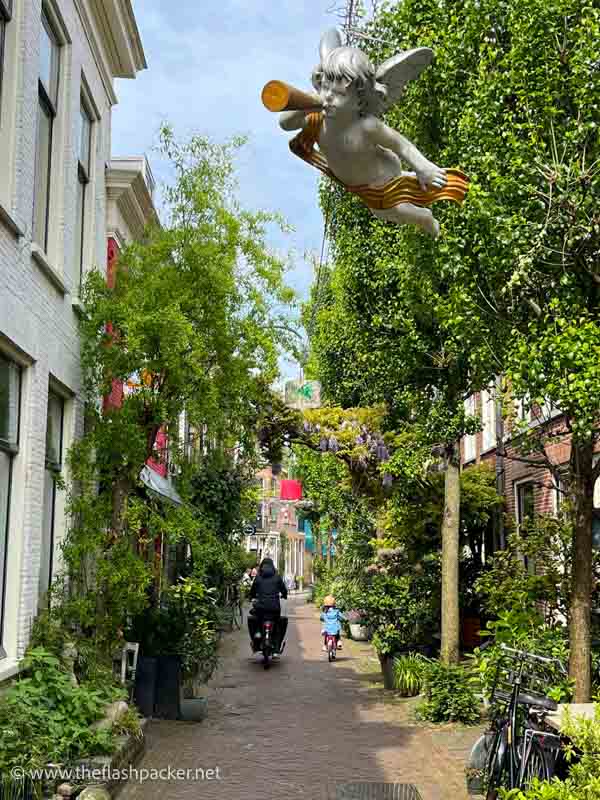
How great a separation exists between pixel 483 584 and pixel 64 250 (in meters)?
6.39

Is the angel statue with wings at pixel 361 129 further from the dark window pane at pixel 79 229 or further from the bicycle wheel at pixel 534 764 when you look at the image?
the dark window pane at pixel 79 229

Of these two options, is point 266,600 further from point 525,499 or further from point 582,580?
point 582,580

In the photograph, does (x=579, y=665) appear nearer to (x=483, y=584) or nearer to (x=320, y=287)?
(x=483, y=584)

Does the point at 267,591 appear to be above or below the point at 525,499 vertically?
below

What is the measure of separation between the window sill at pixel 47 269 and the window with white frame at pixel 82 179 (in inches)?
55.7

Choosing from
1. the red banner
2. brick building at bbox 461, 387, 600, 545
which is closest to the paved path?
brick building at bbox 461, 387, 600, 545

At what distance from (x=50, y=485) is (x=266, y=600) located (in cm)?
768

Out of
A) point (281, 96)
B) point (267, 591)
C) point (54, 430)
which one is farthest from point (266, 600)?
point (281, 96)

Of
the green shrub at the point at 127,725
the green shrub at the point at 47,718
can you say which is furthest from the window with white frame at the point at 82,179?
the green shrub at the point at 127,725

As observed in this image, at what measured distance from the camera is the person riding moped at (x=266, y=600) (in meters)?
17.1

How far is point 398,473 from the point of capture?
1254cm

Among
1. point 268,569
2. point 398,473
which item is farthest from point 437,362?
point 268,569

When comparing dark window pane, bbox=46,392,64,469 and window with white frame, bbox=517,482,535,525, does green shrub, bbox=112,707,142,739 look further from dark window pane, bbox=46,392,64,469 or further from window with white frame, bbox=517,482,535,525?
window with white frame, bbox=517,482,535,525

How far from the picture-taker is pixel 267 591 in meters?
17.0
